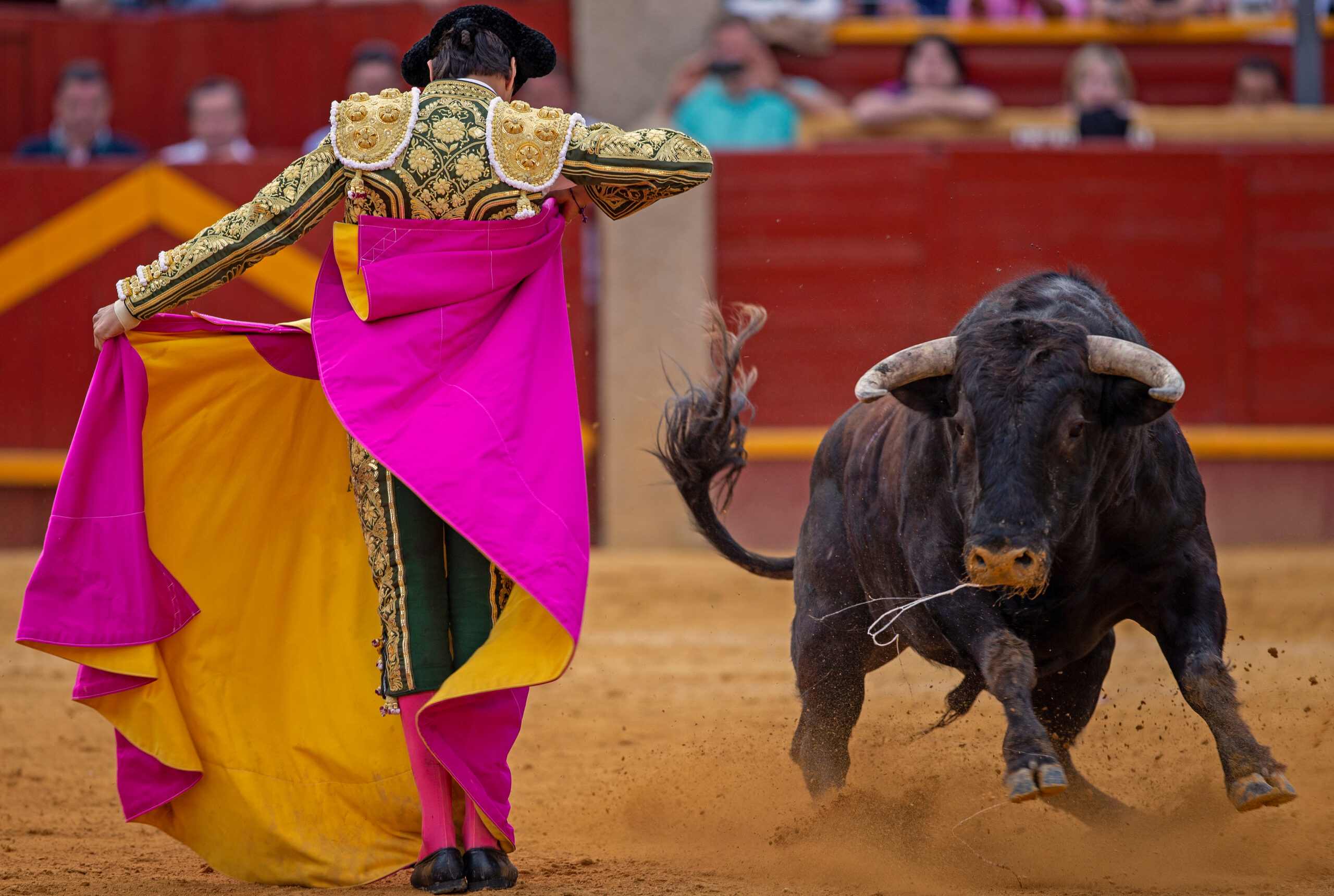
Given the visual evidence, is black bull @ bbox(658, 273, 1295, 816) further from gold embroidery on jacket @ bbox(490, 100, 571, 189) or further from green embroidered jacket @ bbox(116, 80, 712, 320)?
gold embroidery on jacket @ bbox(490, 100, 571, 189)

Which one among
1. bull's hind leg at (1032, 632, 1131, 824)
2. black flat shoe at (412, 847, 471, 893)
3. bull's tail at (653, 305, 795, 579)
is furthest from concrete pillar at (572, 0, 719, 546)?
black flat shoe at (412, 847, 471, 893)

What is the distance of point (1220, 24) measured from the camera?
8.80 meters

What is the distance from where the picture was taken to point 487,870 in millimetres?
2961

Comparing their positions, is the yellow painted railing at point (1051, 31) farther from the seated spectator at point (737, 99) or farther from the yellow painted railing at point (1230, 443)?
the yellow painted railing at point (1230, 443)

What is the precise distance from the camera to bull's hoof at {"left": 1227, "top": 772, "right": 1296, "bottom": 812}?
9.09 ft

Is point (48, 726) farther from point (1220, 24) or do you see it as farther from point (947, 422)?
point (1220, 24)

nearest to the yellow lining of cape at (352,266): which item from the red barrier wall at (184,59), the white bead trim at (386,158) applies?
the white bead trim at (386,158)

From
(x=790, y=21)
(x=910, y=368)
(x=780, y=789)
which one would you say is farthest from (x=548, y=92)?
(x=910, y=368)

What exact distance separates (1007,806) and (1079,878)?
2.38 feet

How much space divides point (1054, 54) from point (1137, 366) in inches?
250

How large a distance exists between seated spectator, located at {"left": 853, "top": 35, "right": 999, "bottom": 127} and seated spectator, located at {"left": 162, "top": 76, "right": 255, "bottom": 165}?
10.2 ft

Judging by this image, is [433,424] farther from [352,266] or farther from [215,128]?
[215,128]

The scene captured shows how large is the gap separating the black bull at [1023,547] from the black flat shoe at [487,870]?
861 millimetres

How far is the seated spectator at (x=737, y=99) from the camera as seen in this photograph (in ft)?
26.0
